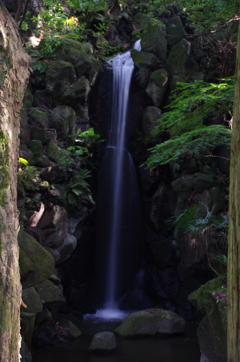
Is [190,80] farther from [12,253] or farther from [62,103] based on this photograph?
[12,253]

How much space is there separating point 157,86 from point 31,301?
11.0 metres

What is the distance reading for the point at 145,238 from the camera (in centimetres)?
1473

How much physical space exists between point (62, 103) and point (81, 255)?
21.0ft

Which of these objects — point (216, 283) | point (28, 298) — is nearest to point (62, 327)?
point (28, 298)

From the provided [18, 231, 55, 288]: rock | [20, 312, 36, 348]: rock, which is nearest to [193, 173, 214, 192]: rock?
[18, 231, 55, 288]: rock

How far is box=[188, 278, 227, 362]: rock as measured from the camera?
251 inches

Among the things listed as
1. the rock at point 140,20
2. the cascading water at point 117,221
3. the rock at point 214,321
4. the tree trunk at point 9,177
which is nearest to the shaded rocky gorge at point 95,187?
the cascading water at point 117,221

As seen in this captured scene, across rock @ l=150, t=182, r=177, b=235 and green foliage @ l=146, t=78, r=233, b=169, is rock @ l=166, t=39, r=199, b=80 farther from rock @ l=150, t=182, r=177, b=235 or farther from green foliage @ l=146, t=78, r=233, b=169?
green foliage @ l=146, t=78, r=233, b=169

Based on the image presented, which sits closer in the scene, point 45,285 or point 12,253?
point 12,253

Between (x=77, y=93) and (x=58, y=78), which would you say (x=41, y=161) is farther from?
(x=58, y=78)

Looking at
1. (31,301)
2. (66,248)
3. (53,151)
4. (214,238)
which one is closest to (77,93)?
(53,151)

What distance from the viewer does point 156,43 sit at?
1630cm

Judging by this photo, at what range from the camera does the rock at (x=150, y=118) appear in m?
14.9

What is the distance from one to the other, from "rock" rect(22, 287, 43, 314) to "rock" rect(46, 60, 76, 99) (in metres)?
8.83
